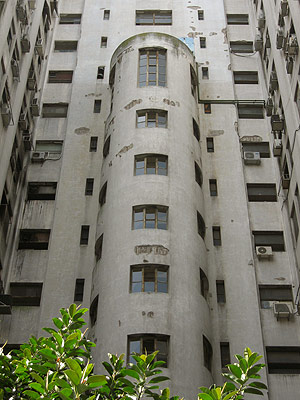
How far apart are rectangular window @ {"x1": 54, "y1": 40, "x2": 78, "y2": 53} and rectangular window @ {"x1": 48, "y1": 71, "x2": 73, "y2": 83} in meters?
2.13

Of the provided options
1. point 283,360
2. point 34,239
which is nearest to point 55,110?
point 34,239

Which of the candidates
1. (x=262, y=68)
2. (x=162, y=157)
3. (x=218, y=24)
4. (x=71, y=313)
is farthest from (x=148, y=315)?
(x=218, y=24)

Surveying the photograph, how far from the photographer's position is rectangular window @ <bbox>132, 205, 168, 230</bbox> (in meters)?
20.0

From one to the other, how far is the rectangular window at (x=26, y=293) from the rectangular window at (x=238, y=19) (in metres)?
19.5

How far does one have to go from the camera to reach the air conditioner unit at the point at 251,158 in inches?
980

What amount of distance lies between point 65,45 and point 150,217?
15436 millimetres

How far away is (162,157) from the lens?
2211cm

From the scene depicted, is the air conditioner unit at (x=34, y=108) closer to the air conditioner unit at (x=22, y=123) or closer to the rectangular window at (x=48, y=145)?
the rectangular window at (x=48, y=145)

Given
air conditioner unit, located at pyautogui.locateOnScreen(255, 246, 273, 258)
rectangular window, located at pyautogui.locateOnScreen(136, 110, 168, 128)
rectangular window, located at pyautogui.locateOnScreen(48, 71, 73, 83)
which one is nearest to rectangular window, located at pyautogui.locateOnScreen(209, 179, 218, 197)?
rectangular window, located at pyautogui.locateOnScreen(136, 110, 168, 128)

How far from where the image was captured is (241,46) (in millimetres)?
31141

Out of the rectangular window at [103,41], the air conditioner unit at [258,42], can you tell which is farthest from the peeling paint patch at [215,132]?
the rectangular window at [103,41]

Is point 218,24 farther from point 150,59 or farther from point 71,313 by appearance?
point 71,313

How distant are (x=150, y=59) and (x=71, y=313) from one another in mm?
19506

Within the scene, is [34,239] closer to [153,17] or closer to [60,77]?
[60,77]
